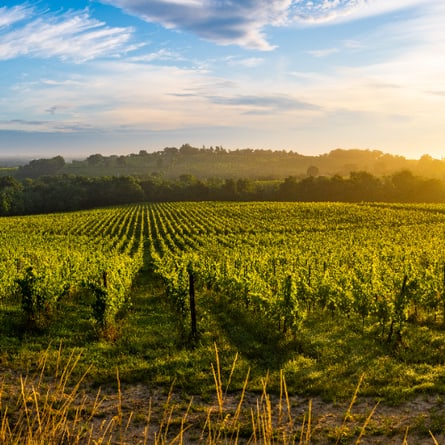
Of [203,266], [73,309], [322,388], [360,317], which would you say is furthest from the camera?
[203,266]

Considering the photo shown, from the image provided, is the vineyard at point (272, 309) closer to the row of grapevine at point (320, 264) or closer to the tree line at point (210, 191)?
the row of grapevine at point (320, 264)

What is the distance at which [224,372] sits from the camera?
1185cm

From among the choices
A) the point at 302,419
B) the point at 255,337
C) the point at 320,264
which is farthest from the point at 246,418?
the point at 320,264

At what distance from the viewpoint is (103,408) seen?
9742 mm

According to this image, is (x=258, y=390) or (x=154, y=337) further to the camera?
(x=154, y=337)

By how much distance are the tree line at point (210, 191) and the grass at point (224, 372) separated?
340 feet

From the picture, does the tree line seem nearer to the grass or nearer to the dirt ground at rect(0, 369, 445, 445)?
the grass

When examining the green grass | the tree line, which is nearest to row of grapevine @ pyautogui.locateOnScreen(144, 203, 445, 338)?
the green grass

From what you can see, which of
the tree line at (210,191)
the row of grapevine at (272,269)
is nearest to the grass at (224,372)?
the row of grapevine at (272,269)

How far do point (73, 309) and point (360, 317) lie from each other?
13465mm

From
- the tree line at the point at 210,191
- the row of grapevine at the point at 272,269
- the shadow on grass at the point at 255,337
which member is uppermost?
the tree line at the point at 210,191

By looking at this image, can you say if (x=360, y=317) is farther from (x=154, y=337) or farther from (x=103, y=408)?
(x=103, y=408)

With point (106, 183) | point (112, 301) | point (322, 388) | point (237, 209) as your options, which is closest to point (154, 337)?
point (112, 301)

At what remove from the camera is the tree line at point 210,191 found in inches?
4446
